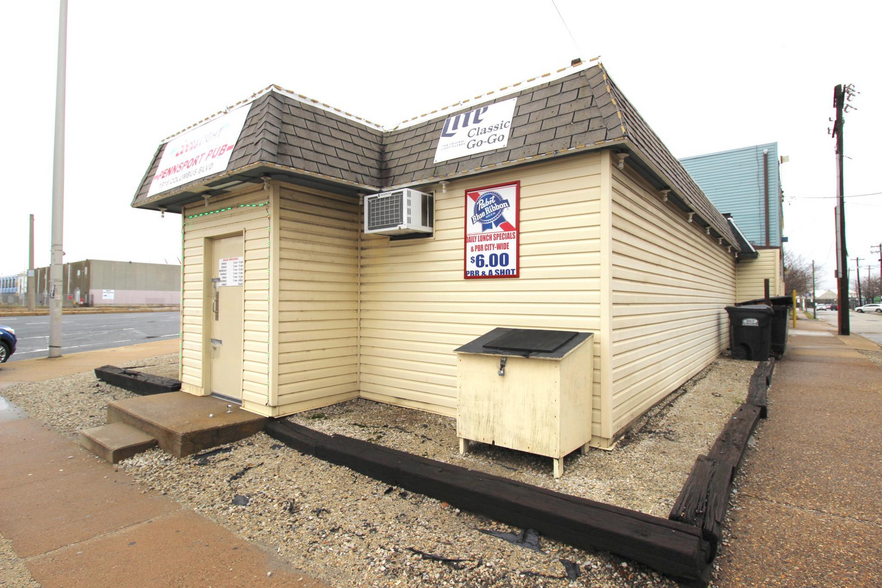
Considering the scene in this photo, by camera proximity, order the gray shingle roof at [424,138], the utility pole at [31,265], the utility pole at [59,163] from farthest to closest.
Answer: the utility pole at [31,265], the utility pole at [59,163], the gray shingle roof at [424,138]

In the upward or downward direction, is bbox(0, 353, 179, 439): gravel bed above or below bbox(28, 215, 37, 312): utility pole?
below

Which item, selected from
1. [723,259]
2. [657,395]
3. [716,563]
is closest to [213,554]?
[716,563]

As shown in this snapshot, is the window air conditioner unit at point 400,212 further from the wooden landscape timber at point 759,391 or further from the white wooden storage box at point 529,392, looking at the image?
the wooden landscape timber at point 759,391

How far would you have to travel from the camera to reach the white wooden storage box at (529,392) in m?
3.41

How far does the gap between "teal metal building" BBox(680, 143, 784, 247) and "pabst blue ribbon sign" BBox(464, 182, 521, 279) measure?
1803 cm

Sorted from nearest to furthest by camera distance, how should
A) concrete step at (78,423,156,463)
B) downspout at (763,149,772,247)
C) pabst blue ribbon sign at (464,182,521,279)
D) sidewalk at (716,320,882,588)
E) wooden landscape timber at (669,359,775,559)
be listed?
sidewalk at (716,320,882,588) → wooden landscape timber at (669,359,775,559) → concrete step at (78,423,156,463) → pabst blue ribbon sign at (464,182,521,279) → downspout at (763,149,772,247)

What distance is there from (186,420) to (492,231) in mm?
3664

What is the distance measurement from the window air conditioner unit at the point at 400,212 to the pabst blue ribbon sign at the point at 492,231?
0.50m

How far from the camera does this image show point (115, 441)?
14.1ft

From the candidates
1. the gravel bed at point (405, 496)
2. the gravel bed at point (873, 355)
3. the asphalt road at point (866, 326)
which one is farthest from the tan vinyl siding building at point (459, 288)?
the asphalt road at point (866, 326)

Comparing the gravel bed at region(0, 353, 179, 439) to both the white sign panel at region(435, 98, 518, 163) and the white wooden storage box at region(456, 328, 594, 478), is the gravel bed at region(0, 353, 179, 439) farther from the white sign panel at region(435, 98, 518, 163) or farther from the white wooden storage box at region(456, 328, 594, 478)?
the white sign panel at region(435, 98, 518, 163)

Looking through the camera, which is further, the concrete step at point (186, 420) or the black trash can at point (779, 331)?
the black trash can at point (779, 331)

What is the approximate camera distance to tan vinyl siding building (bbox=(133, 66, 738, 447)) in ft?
13.4

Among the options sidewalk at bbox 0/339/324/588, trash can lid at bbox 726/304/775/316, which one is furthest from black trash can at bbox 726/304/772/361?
sidewalk at bbox 0/339/324/588
